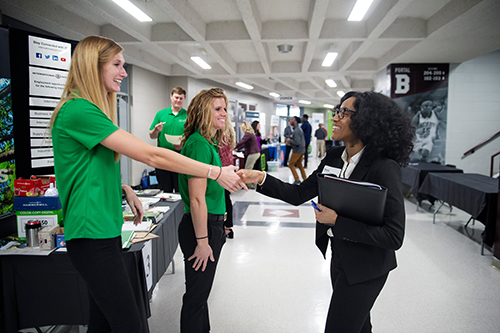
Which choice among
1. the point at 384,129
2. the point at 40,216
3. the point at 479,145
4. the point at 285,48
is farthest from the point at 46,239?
the point at 479,145

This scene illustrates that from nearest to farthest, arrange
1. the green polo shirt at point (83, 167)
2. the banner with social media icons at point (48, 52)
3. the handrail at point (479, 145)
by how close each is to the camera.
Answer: the green polo shirt at point (83, 167), the banner with social media icons at point (48, 52), the handrail at point (479, 145)

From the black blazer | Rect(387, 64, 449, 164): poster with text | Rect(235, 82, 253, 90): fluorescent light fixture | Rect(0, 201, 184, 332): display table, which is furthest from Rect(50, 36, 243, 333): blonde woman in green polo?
Rect(235, 82, 253, 90): fluorescent light fixture

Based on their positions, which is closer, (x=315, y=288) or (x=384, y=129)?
(x=384, y=129)

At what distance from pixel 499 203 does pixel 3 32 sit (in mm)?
4976

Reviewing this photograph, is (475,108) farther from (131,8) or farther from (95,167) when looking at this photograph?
(95,167)

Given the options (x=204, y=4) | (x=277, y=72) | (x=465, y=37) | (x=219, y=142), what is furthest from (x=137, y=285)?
(x=277, y=72)

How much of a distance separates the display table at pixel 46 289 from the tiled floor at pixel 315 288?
0.62 meters

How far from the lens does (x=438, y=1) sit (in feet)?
14.3

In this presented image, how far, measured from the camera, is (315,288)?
2822 mm

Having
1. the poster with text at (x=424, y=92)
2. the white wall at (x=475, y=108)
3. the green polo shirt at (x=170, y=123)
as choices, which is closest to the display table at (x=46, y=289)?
the green polo shirt at (x=170, y=123)

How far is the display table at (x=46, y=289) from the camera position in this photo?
5.82 feet

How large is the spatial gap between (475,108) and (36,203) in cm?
878

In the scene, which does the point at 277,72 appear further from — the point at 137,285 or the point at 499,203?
the point at 137,285

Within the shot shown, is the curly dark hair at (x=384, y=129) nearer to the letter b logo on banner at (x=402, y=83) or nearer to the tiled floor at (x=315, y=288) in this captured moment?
the tiled floor at (x=315, y=288)
